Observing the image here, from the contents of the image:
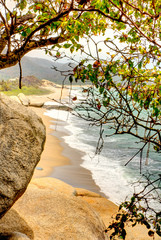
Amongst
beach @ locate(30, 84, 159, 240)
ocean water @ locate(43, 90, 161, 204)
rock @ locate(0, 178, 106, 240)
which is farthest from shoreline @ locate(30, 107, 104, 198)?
rock @ locate(0, 178, 106, 240)

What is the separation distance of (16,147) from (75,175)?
856cm

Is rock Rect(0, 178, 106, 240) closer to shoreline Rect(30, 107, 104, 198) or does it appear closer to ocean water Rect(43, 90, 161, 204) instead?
ocean water Rect(43, 90, 161, 204)

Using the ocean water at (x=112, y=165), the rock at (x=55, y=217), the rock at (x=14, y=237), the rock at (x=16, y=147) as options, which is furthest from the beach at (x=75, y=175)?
the rock at (x=16, y=147)

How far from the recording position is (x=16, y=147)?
346cm

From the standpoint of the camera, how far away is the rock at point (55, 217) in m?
4.44

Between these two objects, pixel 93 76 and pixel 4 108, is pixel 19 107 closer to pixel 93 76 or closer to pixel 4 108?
pixel 4 108

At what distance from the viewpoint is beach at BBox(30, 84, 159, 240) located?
282 inches

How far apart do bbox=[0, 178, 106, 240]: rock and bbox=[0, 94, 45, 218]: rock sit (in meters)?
1.00

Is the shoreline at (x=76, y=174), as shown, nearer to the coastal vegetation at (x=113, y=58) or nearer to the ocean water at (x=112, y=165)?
the ocean water at (x=112, y=165)

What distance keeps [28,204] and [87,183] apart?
6.04 m

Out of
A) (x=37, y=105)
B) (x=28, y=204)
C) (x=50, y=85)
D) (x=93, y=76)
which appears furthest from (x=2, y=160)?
(x=50, y=85)

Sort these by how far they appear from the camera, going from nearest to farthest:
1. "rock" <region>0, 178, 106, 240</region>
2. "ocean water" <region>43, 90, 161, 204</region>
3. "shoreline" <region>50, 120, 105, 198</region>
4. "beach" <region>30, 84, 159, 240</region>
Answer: "rock" <region>0, 178, 106, 240</region>
"beach" <region>30, 84, 159, 240</region>
"shoreline" <region>50, 120, 105, 198</region>
"ocean water" <region>43, 90, 161, 204</region>

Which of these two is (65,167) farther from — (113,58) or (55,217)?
(113,58)

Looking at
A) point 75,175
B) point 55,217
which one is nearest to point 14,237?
point 55,217
